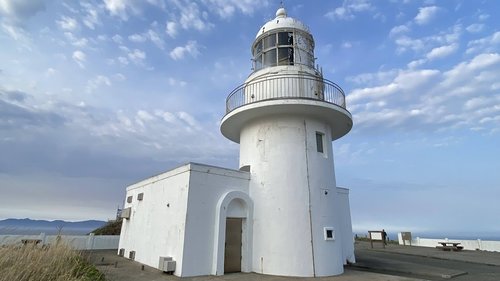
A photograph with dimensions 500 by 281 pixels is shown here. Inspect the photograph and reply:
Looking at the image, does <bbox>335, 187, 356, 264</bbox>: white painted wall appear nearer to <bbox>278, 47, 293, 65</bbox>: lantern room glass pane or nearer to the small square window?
the small square window

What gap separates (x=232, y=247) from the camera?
9.90 m

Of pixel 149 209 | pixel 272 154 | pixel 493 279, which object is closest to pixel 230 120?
pixel 272 154

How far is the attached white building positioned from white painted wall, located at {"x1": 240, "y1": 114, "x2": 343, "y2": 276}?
0.11 feet

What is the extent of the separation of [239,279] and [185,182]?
336cm

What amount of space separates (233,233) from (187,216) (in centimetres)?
193

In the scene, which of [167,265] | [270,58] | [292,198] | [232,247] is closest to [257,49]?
[270,58]

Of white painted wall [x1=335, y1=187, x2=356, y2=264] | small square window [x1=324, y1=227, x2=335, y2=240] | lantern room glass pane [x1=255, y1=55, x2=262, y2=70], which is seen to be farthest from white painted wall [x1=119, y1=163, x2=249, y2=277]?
white painted wall [x1=335, y1=187, x2=356, y2=264]

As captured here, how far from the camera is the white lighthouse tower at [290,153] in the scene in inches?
384

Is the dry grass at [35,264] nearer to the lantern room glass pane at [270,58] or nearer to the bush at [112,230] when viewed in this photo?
the lantern room glass pane at [270,58]

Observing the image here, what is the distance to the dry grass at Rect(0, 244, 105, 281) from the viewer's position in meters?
5.16

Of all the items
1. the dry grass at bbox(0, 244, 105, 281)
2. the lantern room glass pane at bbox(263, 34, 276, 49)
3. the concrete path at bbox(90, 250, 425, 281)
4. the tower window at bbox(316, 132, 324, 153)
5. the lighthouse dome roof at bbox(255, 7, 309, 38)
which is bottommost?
the concrete path at bbox(90, 250, 425, 281)

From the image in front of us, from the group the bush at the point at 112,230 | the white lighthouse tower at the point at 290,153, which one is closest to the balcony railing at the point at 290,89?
the white lighthouse tower at the point at 290,153

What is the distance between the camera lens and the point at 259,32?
41.4 feet

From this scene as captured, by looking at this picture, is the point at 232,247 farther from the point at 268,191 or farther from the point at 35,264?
the point at 35,264
